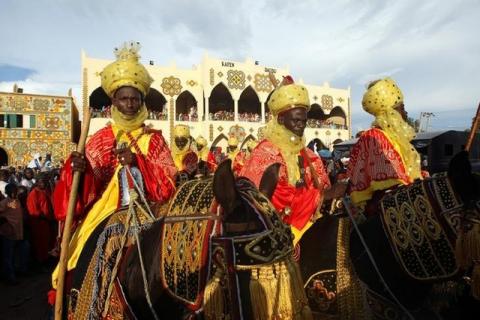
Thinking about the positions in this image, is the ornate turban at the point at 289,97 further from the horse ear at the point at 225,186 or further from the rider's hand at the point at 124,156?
the horse ear at the point at 225,186

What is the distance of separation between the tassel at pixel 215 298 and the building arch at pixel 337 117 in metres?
39.2

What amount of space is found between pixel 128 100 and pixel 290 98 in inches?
62.9

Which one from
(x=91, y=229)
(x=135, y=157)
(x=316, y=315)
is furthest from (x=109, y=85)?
(x=316, y=315)

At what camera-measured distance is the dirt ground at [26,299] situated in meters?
6.68

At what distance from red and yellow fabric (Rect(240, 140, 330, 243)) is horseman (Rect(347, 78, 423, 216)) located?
0.38m

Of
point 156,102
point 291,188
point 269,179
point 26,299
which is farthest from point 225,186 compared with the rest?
point 156,102

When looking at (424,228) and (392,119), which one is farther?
(392,119)

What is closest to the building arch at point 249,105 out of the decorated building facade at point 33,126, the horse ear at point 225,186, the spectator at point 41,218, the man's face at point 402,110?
the decorated building facade at point 33,126

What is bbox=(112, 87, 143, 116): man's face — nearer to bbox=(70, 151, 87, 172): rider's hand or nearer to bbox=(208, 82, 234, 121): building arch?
bbox=(70, 151, 87, 172): rider's hand

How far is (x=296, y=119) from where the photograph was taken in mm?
4180

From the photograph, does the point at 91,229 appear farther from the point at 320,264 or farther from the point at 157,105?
the point at 157,105

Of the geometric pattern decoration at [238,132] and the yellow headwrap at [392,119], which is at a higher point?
the geometric pattern decoration at [238,132]

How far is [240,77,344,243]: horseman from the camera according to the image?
4023mm

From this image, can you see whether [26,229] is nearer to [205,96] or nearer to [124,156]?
[124,156]
